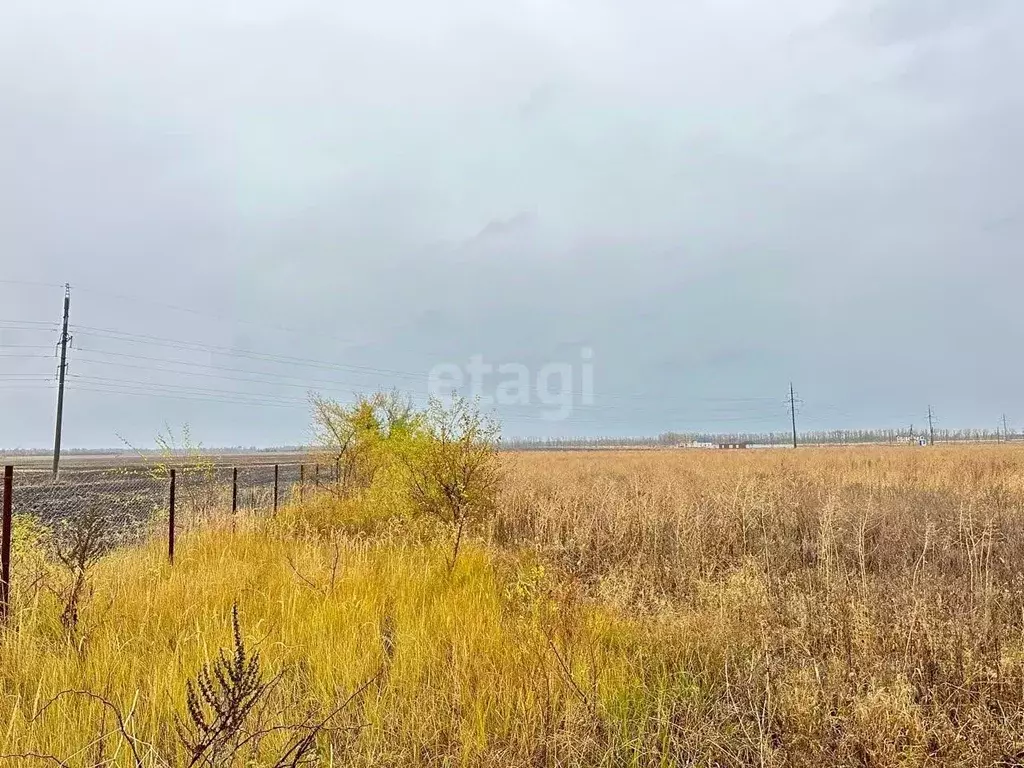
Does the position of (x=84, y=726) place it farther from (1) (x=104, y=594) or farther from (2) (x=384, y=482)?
(2) (x=384, y=482)

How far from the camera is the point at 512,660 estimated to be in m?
3.70

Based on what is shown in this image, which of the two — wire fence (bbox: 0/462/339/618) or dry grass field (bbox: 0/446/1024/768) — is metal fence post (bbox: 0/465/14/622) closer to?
wire fence (bbox: 0/462/339/618)

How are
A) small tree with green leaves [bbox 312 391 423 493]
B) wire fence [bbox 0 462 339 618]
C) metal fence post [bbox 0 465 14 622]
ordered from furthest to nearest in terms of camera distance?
small tree with green leaves [bbox 312 391 423 493] < wire fence [bbox 0 462 339 618] < metal fence post [bbox 0 465 14 622]

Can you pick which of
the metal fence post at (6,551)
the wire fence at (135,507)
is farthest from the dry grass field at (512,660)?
the wire fence at (135,507)

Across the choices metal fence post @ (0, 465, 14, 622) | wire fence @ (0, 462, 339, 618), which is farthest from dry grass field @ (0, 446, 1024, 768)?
wire fence @ (0, 462, 339, 618)

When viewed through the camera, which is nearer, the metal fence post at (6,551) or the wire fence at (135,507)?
the metal fence post at (6,551)

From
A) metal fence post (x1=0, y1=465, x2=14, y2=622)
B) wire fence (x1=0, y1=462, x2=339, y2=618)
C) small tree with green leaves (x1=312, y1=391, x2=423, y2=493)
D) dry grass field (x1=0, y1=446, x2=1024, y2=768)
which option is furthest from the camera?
small tree with green leaves (x1=312, y1=391, x2=423, y2=493)

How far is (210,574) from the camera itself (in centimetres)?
581

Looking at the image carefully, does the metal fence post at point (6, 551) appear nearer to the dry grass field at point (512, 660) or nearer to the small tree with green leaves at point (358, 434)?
the dry grass field at point (512, 660)

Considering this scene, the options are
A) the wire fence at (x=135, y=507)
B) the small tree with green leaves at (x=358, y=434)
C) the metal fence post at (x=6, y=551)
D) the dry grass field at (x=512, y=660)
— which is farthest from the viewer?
the small tree with green leaves at (x=358, y=434)

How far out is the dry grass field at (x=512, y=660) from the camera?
2.92 meters

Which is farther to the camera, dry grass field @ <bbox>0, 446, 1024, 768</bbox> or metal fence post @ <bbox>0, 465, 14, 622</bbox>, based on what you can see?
metal fence post @ <bbox>0, 465, 14, 622</bbox>

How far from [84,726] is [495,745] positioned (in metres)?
2.22

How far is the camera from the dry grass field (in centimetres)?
292
